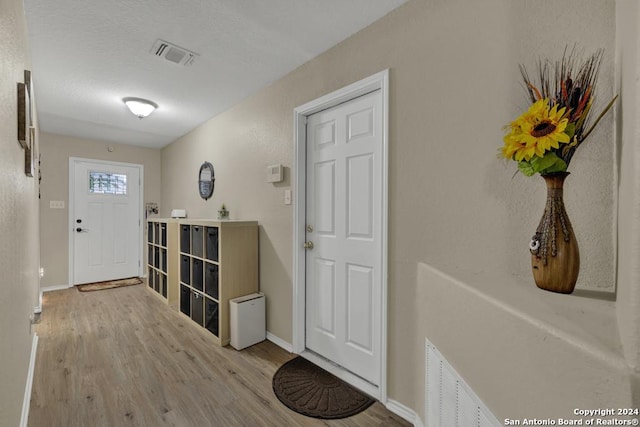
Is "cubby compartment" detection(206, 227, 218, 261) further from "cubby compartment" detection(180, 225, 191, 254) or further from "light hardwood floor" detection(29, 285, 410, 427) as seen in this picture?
"light hardwood floor" detection(29, 285, 410, 427)

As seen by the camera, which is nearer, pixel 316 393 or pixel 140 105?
pixel 316 393

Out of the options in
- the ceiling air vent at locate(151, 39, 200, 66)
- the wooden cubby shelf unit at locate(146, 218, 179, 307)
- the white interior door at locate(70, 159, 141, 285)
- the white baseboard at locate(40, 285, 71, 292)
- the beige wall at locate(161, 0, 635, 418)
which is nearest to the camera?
the beige wall at locate(161, 0, 635, 418)

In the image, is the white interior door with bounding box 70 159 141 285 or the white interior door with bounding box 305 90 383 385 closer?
the white interior door with bounding box 305 90 383 385

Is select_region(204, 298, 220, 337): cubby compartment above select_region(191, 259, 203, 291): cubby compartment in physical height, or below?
below

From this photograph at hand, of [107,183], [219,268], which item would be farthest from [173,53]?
[107,183]

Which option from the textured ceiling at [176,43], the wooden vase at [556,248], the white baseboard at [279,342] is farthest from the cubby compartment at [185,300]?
the wooden vase at [556,248]

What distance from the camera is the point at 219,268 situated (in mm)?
2486

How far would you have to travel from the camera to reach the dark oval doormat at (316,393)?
5.53 ft

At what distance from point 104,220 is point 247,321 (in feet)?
12.3

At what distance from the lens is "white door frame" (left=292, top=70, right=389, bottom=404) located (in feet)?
5.63

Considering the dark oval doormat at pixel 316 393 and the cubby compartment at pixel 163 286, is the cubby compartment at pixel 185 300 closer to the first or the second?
the cubby compartment at pixel 163 286

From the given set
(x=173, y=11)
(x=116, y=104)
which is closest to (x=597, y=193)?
(x=173, y=11)

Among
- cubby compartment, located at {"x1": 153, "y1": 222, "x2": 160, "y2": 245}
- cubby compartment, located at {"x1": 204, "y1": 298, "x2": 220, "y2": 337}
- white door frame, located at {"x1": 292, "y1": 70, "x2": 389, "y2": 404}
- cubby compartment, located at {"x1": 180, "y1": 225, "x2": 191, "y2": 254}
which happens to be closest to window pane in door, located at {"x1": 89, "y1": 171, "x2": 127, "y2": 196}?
cubby compartment, located at {"x1": 153, "y1": 222, "x2": 160, "y2": 245}

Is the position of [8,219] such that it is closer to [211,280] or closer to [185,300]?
[211,280]
